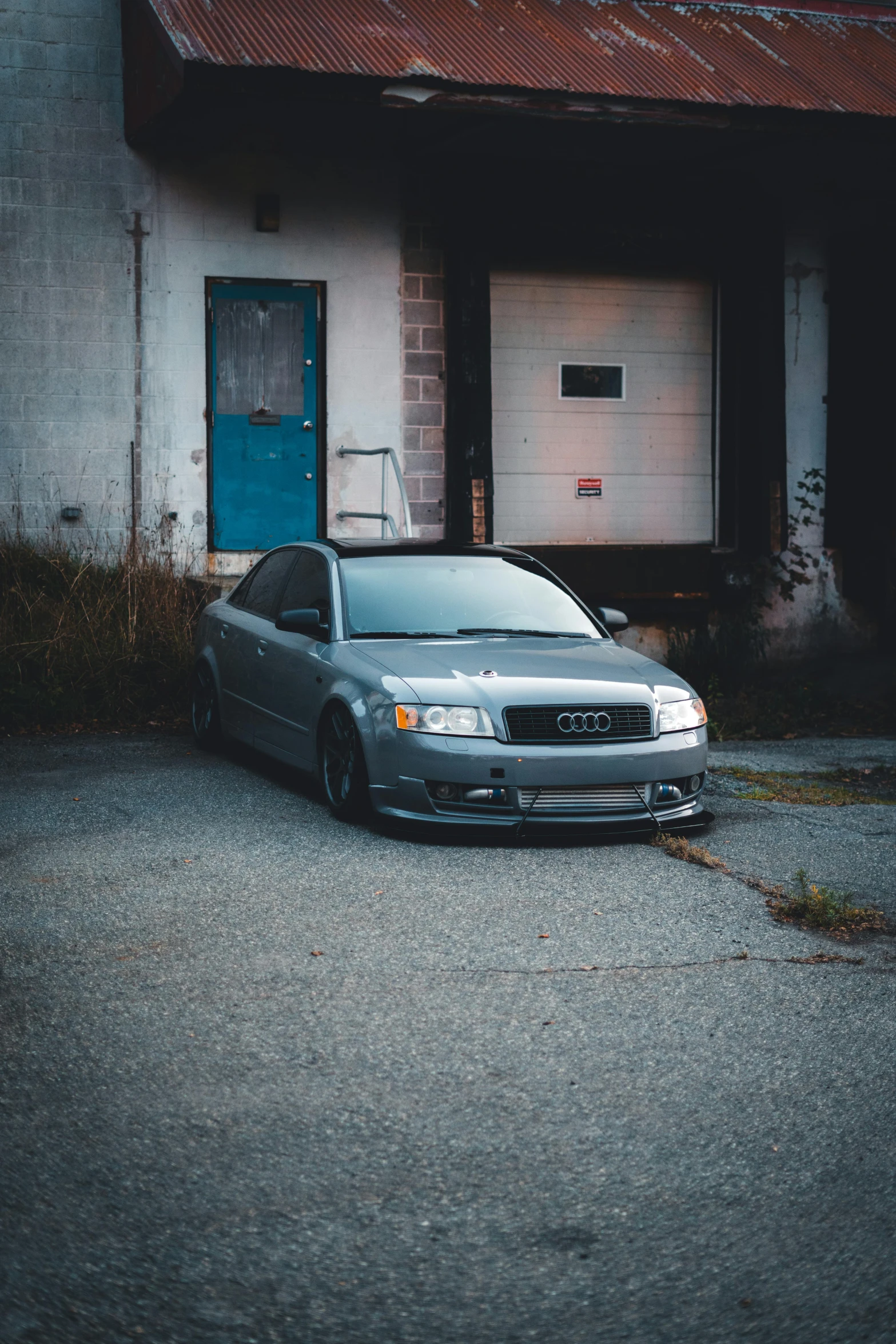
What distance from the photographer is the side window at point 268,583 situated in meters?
9.42

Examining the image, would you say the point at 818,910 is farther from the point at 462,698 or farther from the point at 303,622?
the point at 303,622

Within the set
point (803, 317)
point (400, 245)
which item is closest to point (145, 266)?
point (400, 245)

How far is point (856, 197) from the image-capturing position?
16.0m

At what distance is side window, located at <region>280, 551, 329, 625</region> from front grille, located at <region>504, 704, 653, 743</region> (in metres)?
1.55

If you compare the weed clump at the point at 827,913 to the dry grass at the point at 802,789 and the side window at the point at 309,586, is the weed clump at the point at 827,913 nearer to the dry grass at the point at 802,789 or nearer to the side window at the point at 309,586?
the dry grass at the point at 802,789

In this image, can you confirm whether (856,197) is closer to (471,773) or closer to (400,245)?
(400,245)

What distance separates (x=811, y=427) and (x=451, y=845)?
33.1ft

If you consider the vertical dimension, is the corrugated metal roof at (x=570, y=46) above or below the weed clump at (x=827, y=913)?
above

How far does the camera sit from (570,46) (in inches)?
526

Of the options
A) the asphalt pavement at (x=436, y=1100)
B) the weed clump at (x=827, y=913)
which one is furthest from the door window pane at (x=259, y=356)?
the weed clump at (x=827, y=913)

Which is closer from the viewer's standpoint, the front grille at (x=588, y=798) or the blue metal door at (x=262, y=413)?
the front grille at (x=588, y=798)

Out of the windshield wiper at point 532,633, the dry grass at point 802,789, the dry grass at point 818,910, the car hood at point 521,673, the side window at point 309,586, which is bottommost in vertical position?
the dry grass at point 802,789

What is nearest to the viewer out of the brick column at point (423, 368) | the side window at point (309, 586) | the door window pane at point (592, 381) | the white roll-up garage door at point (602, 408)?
the side window at point (309, 586)

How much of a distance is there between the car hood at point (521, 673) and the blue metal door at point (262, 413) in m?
6.49
